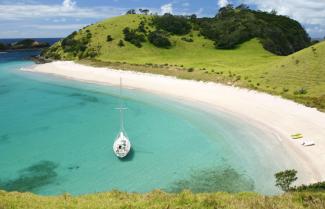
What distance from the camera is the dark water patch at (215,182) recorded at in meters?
27.2

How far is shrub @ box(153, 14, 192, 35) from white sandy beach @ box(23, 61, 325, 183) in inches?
1918

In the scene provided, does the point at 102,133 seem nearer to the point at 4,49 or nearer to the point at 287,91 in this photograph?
the point at 287,91

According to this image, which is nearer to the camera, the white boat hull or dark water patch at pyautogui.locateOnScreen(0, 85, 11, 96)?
the white boat hull

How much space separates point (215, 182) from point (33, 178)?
1513cm

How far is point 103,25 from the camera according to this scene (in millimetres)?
135750

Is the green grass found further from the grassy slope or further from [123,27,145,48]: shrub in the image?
the grassy slope

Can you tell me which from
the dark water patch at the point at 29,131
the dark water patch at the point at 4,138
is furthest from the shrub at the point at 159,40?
the dark water patch at the point at 4,138

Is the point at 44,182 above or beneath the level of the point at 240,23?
beneath

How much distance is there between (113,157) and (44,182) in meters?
7.06

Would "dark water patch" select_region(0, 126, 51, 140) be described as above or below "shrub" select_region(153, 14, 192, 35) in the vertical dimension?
below

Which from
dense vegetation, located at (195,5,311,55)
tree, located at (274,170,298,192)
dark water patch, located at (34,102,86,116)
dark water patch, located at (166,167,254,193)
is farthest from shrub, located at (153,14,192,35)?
tree, located at (274,170,298,192)

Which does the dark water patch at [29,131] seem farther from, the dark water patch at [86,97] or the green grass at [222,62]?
the green grass at [222,62]

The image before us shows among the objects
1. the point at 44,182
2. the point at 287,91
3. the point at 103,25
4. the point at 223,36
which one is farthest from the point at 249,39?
the point at 44,182

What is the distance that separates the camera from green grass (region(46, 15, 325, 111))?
185 ft
